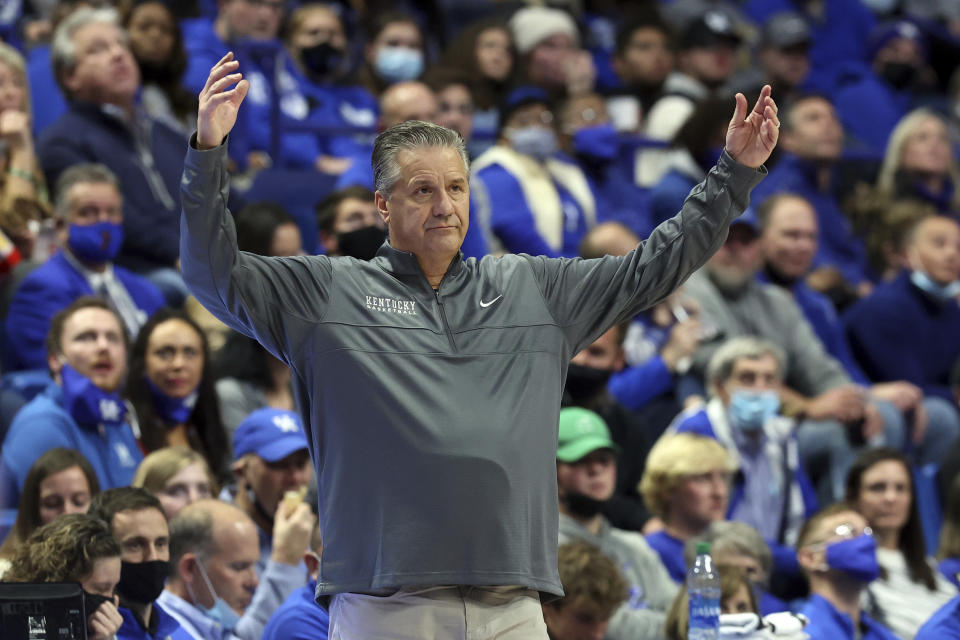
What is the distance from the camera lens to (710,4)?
11398mm

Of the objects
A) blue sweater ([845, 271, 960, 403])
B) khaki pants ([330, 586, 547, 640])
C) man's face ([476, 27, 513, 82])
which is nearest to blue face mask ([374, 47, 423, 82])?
man's face ([476, 27, 513, 82])

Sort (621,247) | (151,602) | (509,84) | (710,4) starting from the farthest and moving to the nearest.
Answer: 1. (710,4)
2. (509,84)
3. (621,247)
4. (151,602)

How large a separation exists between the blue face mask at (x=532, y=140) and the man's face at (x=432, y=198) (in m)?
4.93

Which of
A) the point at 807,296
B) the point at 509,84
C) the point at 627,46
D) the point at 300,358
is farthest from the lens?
the point at 627,46

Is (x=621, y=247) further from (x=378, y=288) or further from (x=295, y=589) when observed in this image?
(x=378, y=288)

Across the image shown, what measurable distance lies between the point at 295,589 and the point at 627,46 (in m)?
5.85

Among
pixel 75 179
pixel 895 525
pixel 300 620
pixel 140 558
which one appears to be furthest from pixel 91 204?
pixel 895 525

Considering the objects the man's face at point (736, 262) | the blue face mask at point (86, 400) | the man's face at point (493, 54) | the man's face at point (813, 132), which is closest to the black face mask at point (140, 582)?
the blue face mask at point (86, 400)

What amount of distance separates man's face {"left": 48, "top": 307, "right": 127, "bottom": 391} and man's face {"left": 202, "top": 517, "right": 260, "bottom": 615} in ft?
3.20

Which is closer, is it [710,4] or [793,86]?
[793,86]

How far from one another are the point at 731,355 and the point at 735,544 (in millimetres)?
1491

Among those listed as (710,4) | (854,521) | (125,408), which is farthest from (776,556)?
(710,4)

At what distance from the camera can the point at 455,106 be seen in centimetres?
795

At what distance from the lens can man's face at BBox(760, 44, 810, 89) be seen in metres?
10.5
